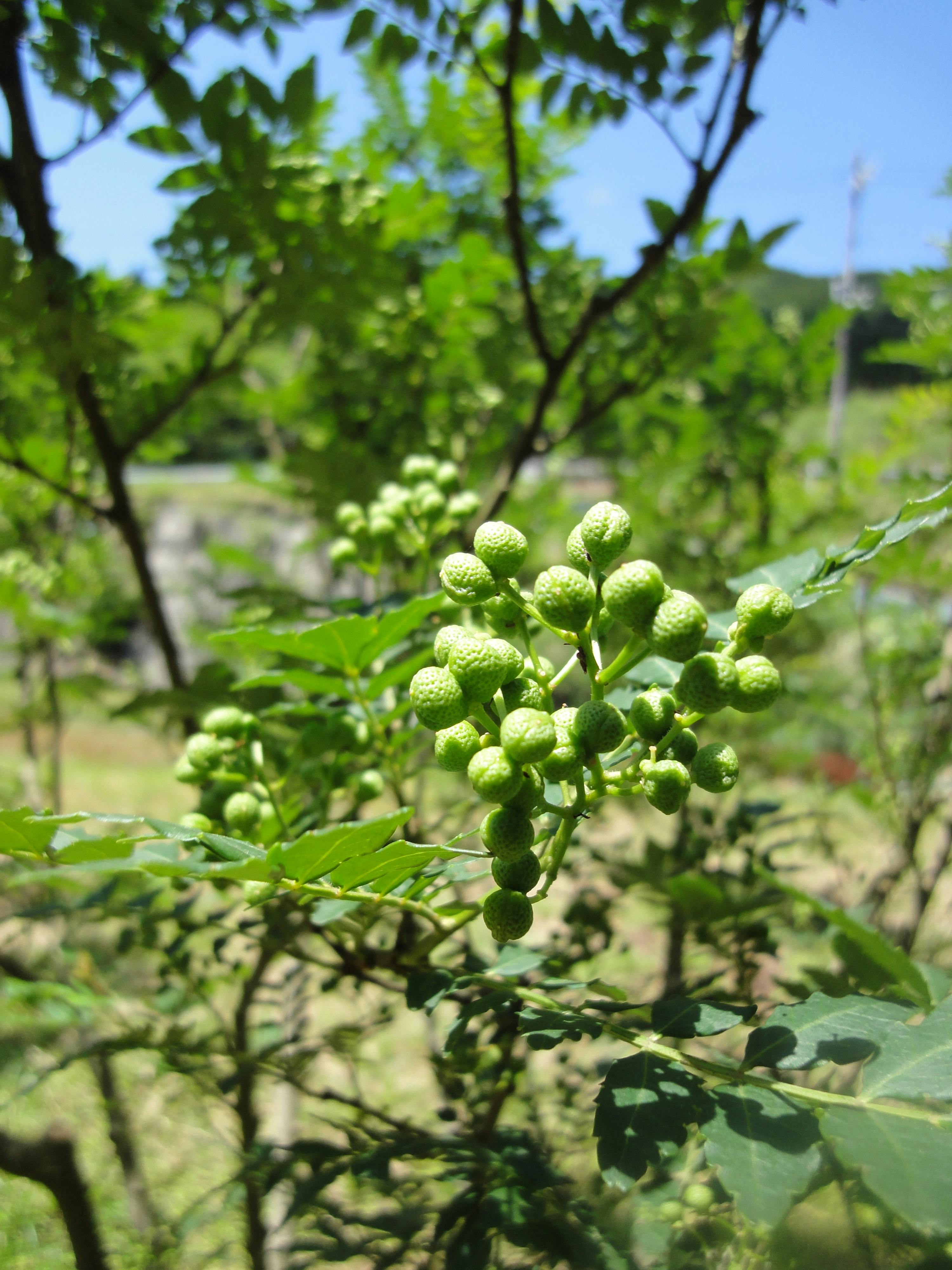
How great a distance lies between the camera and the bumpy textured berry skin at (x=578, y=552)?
0.86 m

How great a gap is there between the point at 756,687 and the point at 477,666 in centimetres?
25

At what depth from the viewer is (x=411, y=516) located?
58.8 inches

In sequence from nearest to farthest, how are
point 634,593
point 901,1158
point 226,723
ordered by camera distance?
point 901,1158 → point 634,593 → point 226,723

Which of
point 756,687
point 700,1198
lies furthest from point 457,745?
point 700,1198

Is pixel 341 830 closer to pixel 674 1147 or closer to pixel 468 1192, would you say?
pixel 674 1147

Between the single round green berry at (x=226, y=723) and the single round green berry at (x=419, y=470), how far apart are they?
0.56 metres

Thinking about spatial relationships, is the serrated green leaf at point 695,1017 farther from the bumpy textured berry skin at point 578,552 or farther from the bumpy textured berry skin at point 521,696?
the bumpy textured berry skin at point 578,552

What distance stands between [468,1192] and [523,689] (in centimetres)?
73

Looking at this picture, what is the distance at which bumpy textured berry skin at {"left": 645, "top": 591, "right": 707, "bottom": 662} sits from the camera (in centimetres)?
74

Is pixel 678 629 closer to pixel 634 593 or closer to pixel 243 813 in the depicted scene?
pixel 634 593

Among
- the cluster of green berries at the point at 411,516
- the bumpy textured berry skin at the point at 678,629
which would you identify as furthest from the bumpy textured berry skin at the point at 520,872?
the cluster of green berries at the point at 411,516

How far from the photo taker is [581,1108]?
177 cm

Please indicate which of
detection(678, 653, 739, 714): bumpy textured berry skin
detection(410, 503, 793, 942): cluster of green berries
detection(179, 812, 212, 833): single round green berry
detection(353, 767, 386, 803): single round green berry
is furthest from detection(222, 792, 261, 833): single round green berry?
detection(678, 653, 739, 714): bumpy textured berry skin

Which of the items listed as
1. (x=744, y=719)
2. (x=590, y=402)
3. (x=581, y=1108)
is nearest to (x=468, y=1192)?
(x=581, y=1108)
